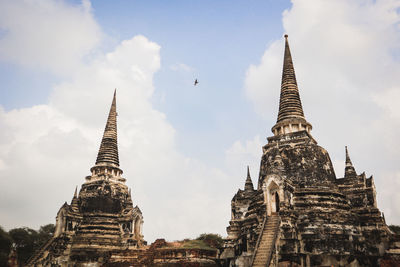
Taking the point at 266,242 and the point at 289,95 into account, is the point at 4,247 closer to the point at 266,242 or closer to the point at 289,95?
the point at 266,242

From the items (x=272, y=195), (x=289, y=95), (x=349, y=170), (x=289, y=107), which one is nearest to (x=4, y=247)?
(x=272, y=195)

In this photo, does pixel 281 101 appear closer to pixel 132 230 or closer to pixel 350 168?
pixel 350 168

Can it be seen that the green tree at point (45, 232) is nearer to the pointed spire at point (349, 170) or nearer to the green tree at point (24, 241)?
the green tree at point (24, 241)

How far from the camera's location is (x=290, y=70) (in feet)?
104

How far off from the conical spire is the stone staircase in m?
19.0

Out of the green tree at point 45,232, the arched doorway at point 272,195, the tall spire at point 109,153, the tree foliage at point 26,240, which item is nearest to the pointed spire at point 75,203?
the tall spire at point 109,153

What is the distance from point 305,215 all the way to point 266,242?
327 cm

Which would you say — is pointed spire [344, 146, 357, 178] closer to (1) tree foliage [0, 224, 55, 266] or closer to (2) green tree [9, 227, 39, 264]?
(1) tree foliage [0, 224, 55, 266]

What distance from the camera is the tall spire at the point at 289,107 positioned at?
92.0ft

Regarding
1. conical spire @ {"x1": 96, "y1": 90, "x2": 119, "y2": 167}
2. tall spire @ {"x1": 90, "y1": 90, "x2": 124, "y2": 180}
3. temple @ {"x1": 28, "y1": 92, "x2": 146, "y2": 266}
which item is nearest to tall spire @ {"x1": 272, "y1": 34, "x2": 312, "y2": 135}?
temple @ {"x1": 28, "y1": 92, "x2": 146, "y2": 266}

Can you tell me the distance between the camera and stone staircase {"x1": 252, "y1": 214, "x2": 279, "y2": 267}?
64.5 ft

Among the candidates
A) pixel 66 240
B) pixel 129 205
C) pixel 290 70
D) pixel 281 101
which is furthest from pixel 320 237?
pixel 66 240

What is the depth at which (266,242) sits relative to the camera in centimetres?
2083

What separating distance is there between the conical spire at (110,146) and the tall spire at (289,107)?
1661 centimetres
